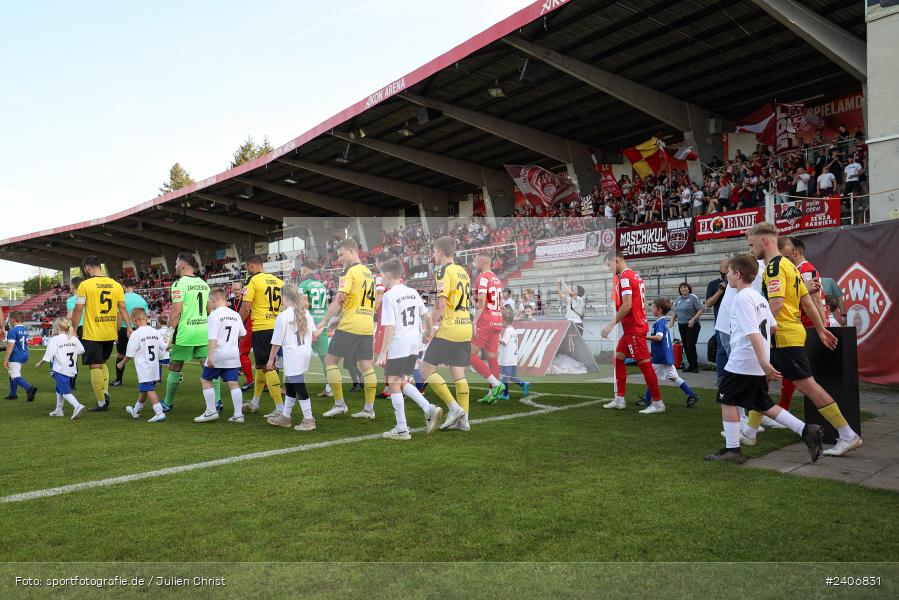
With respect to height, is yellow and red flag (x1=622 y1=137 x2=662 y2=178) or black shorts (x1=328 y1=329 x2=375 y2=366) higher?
yellow and red flag (x1=622 y1=137 x2=662 y2=178)

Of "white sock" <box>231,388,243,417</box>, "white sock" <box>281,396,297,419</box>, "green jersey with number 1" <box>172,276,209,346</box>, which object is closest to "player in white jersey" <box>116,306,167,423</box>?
"green jersey with number 1" <box>172,276,209,346</box>

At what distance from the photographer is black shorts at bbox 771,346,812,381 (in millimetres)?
5461

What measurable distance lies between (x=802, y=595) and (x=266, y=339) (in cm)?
669

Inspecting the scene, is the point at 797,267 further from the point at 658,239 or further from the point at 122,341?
the point at 122,341

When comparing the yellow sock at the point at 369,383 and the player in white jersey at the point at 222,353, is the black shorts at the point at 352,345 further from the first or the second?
the player in white jersey at the point at 222,353

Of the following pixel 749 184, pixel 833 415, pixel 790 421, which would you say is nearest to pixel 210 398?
pixel 790 421

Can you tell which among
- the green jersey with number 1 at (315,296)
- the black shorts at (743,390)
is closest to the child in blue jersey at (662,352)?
the black shorts at (743,390)

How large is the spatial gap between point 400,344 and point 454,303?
0.87 m

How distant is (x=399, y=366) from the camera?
21.1 ft

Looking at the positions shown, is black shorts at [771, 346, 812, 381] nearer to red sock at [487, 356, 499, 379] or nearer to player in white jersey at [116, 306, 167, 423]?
red sock at [487, 356, 499, 379]

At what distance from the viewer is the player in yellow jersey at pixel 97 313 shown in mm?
8438

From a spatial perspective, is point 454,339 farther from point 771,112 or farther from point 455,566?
point 771,112

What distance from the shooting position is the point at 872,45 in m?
12.5

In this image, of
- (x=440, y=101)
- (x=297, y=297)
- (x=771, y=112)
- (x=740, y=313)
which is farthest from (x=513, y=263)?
(x=771, y=112)
